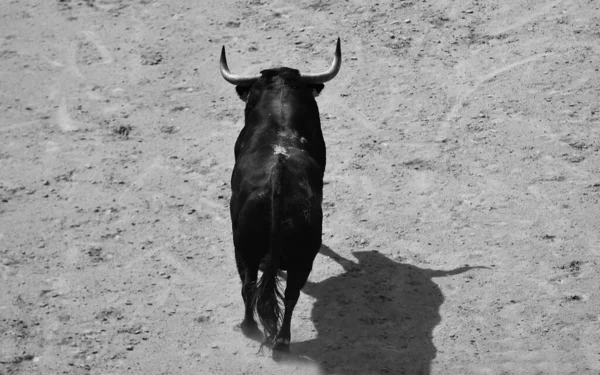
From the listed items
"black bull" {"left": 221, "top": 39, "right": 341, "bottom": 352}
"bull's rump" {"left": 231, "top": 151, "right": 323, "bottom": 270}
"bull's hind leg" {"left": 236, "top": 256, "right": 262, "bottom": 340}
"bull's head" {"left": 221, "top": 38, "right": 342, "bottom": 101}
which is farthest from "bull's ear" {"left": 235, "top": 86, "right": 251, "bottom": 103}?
"bull's hind leg" {"left": 236, "top": 256, "right": 262, "bottom": 340}

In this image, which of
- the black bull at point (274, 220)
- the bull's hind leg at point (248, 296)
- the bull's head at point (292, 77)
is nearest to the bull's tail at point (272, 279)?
the black bull at point (274, 220)

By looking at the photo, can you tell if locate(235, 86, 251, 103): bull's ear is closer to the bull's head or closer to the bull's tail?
the bull's head

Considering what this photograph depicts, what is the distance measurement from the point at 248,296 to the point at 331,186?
2.49 meters

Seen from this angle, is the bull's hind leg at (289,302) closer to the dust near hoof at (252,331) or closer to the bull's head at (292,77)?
the dust near hoof at (252,331)

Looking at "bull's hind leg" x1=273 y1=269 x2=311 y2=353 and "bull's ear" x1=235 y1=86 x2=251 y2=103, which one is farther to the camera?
"bull's ear" x1=235 y1=86 x2=251 y2=103

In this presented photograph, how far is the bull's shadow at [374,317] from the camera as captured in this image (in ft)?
26.8

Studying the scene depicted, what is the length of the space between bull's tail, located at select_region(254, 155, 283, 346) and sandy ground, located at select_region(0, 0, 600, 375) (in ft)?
1.31

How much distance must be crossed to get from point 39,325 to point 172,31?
18.3 ft

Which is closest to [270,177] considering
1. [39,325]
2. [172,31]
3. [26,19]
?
[39,325]

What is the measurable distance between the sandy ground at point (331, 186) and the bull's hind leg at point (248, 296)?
0.29ft

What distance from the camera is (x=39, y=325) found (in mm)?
8805

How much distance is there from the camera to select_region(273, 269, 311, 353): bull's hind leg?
8.12 metres

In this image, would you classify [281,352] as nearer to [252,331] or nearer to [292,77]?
[252,331]

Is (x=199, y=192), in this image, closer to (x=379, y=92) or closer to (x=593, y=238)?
(x=379, y=92)
